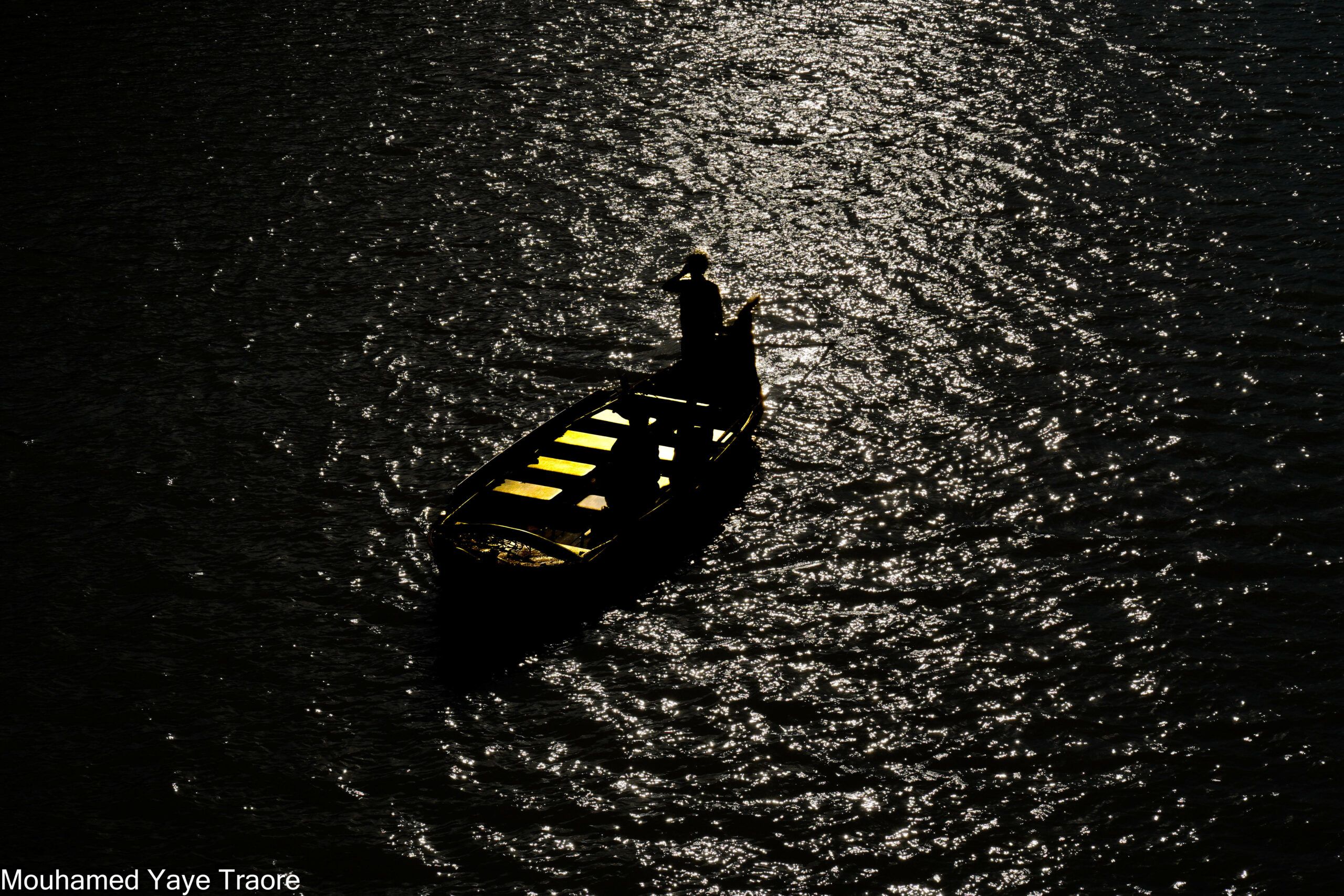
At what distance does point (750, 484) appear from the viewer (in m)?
18.3

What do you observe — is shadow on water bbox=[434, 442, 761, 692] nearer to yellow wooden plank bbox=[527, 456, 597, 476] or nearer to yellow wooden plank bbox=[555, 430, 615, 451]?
yellow wooden plank bbox=[527, 456, 597, 476]

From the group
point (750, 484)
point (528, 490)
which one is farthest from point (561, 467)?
point (750, 484)

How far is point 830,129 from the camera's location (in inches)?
1178

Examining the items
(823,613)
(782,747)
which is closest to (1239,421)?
(823,613)

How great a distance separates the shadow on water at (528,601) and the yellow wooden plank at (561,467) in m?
1.43

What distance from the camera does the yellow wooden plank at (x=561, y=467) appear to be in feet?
55.8

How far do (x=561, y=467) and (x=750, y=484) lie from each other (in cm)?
304

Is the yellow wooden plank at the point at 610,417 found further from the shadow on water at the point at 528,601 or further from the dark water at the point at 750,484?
the dark water at the point at 750,484

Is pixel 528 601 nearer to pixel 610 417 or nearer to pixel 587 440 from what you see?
pixel 587 440

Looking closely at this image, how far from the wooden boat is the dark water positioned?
0.94 metres

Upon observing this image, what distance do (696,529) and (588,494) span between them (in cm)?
173

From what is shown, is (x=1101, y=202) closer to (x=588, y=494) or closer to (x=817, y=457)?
(x=817, y=457)

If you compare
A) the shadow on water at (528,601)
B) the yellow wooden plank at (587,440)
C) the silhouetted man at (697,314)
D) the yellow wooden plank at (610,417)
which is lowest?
the shadow on water at (528,601)

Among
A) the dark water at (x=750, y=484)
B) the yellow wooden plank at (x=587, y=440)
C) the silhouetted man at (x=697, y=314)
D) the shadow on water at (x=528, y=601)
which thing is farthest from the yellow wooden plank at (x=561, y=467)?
the silhouetted man at (x=697, y=314)
